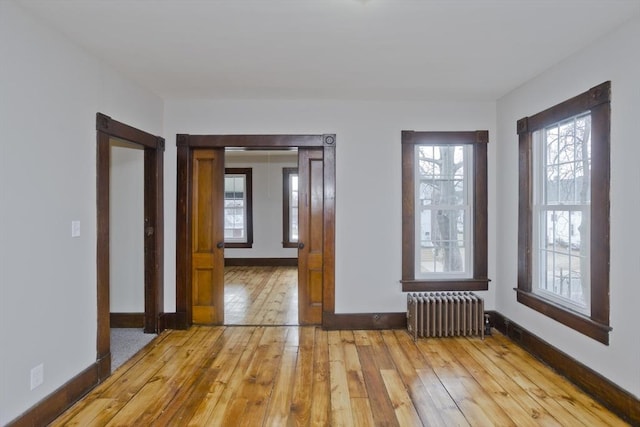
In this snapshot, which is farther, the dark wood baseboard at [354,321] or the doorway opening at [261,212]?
the doorway opening at [261,212]

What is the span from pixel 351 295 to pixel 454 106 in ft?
8.01

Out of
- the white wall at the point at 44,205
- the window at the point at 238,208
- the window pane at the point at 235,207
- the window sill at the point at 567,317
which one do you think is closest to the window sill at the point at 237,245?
the window at the point at 238,208

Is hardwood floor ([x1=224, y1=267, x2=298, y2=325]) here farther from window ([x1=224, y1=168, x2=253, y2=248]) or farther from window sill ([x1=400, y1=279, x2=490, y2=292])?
window sill ([x1=400, y1=279, x2=490, y2=292])

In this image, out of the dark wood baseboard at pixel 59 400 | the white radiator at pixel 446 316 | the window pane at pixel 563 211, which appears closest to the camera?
the dark wood baseboard at pixel 59 400

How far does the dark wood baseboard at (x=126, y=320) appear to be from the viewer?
13.2 ft

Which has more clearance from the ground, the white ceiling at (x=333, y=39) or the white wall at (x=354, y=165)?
the white ceiling at (x=333, y=39)

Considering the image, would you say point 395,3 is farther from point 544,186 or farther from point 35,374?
point 35,374

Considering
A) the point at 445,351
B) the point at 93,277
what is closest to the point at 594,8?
the point at 445,351

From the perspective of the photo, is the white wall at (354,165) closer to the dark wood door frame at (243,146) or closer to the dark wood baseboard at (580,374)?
the dark wood door frame at (243,146)

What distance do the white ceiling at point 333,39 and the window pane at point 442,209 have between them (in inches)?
31.9

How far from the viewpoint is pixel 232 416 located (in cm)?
239

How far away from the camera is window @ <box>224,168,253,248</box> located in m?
8.27

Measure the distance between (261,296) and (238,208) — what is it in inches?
130

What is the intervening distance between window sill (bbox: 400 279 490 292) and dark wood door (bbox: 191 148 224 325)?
2.17 meters
